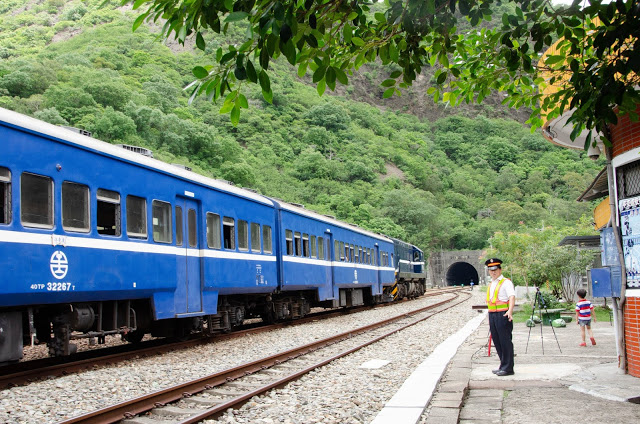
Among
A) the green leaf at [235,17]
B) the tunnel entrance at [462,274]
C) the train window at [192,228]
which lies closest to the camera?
the green leaf at [235,17]

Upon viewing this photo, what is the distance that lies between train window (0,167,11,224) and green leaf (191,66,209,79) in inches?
157

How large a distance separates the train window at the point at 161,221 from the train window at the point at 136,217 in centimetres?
25

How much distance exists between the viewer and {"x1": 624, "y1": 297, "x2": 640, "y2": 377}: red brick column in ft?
24.6

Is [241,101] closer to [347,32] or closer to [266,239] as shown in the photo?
[347,32]

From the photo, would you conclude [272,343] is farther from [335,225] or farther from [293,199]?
[293,199]

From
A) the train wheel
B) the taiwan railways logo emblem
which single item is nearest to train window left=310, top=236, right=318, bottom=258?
the train wheel

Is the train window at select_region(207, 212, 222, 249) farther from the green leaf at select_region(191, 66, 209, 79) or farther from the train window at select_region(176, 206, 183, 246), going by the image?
the green leaf at select_region(191, 66, 209, 79)

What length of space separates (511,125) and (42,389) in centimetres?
16855

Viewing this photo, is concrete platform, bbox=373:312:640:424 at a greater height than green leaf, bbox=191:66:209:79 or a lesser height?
lesser

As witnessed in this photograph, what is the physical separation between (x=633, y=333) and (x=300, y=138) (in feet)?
350

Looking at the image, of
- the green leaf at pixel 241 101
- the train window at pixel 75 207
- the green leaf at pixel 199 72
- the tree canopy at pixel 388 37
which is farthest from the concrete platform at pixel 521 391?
the train window at pixel 75 207

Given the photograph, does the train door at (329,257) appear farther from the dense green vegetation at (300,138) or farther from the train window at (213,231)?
the dense green vegetation at (300,138)

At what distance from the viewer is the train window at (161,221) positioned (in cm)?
1023

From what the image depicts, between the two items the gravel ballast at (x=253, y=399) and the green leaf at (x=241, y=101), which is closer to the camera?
the green leaf at (x=241, y=101)
